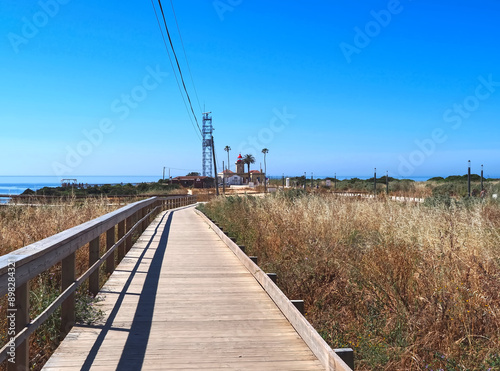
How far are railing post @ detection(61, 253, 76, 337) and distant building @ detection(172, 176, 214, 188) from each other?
83011 millimetres

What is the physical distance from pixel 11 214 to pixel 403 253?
14.4 m

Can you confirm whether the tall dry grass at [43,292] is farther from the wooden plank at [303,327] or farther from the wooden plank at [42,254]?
the wooden plank at [303,327]

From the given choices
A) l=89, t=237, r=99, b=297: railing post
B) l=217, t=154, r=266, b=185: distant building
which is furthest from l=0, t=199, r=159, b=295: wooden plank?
l=217, t=154, r=266, b=185: distant building

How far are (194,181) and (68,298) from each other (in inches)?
3336

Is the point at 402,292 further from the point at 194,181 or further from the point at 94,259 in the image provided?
the point at 194,181

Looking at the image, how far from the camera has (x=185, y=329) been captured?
4.90 meters

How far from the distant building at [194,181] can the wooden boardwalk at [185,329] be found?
3147 inches

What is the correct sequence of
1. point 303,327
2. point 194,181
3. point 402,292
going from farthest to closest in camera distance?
1. point 194,181
2. point 402,292
3. point 303,327

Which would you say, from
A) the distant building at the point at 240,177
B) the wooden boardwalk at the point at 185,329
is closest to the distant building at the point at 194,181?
the distant building at the point at 240,177

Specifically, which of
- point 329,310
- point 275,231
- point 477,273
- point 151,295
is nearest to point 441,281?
point 477,273

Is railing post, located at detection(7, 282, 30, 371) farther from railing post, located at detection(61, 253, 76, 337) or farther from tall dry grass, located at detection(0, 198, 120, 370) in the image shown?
railing post, located at detection(61, 253, 76, 337)

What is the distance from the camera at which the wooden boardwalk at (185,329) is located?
13.1ft

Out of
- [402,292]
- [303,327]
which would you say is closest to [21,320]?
[303,327]

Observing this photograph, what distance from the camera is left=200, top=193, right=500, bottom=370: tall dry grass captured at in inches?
161
